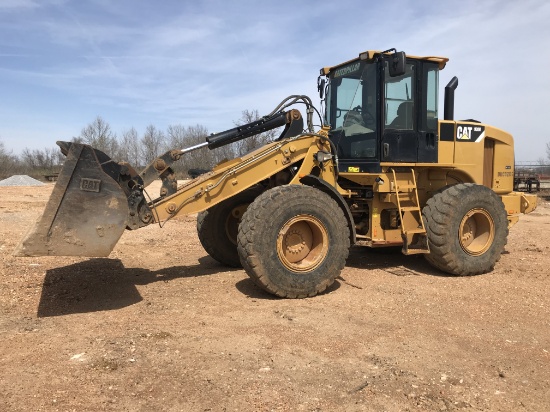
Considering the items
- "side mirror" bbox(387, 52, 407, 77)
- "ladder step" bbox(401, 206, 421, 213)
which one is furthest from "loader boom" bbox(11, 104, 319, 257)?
"ladder step" bbox(401, 206, 421, 213)

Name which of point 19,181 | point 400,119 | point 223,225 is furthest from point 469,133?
point 19,181

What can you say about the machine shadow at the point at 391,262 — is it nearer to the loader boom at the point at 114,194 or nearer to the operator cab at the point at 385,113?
the operator cab at the point at 385,113

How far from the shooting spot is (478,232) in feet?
23.0

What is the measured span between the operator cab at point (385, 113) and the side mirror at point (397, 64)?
1.05 ft

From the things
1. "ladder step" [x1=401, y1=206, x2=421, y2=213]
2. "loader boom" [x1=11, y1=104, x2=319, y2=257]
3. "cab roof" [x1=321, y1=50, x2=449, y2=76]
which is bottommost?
"ladder step" [x1=401, y1=206, x2=421, y2=213]

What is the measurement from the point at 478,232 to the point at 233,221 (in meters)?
3.67

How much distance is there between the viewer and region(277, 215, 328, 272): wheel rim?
5.40 metres

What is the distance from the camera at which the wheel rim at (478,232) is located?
680cm

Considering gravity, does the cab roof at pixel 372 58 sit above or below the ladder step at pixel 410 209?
above

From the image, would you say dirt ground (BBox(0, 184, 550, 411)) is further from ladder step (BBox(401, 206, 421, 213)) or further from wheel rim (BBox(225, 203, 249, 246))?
ladder step (BBox(401, 206, 421, 213))

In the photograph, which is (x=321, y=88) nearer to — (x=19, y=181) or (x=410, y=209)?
(x=410, y=209)

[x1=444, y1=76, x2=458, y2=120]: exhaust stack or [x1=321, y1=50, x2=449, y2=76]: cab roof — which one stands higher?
[x1=321, y1=50, x2=449, y2=76]: cab roof

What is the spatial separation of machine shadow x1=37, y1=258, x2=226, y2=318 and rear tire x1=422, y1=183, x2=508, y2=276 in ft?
10.1

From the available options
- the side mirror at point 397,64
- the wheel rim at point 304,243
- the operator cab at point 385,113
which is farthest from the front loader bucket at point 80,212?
the side mirror at point 397,64
